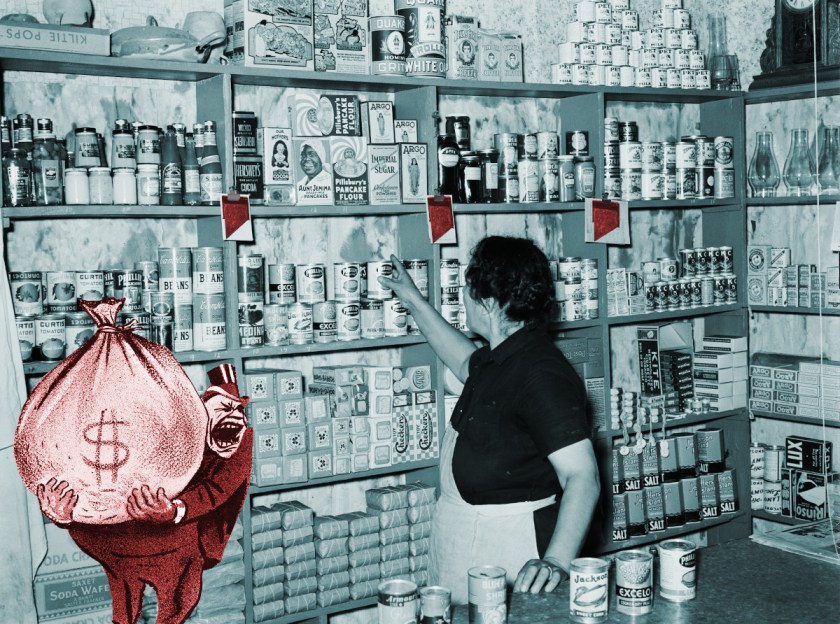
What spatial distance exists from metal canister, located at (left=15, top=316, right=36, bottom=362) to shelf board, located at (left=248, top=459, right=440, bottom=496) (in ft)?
2.61

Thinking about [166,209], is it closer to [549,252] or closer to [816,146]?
[549,252]

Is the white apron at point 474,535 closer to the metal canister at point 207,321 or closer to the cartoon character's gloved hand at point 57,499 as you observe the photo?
the metal canister at point 207,321

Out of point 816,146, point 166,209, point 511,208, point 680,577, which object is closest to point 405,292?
point 511,208

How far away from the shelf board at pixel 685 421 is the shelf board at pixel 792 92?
137 cm

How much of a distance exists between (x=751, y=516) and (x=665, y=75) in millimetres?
1984

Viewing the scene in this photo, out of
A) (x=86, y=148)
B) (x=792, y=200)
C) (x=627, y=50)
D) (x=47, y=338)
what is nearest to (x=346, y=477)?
(x=47, y=338)

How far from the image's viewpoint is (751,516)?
430 centimetres

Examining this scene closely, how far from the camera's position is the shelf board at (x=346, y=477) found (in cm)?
304

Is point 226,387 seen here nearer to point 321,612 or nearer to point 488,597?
point 488,597

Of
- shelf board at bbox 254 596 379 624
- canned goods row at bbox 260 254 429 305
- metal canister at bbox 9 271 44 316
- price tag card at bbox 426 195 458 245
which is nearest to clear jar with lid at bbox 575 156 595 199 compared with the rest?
price tag card at bbox 426 195 458 245

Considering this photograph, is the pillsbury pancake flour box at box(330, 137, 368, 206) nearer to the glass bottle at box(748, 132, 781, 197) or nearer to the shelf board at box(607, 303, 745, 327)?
the shelf board at box(607, 303, 745, 327)

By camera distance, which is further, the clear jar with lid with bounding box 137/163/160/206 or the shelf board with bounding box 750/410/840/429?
the shelf board with bounding box 750/410/840/429

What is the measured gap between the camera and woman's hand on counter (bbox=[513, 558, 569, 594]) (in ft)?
6.64

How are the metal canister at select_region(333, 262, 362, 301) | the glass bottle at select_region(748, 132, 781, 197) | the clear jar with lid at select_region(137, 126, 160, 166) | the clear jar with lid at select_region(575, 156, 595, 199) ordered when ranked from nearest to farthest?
the clear jar with lid at select_region(137, 126, 160, 166) → the metal canister at select_region(333, 262, 362, 301) → the clear jar with lid at select_region(575, 156, 595, 199) → the glass bottle at select_region(748, 132, 781, 197)
